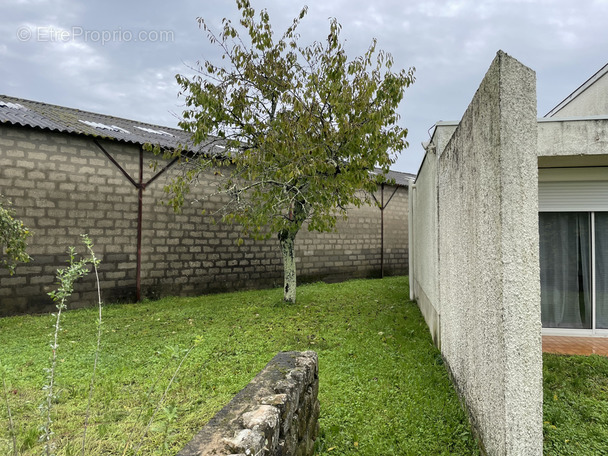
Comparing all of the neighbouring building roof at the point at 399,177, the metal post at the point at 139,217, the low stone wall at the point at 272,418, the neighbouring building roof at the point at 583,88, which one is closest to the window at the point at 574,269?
the neighbouring building roof at the point at 583,88

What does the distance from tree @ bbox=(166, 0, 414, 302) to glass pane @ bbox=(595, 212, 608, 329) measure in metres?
3.79

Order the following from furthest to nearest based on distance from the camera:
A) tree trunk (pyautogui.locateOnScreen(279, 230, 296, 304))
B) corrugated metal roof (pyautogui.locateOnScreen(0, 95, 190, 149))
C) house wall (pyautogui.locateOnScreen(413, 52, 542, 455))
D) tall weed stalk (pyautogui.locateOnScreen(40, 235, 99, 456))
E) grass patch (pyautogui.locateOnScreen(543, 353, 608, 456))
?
1. tree trunk (pyautogui.locateOnScreen(279, 230, 296, 304))
2. corrugated metal roof (pyautogui.locateOnScreen(0, 95, 190, 149))
3. grass patch (pyautogui.locateOnScreen(543, 353, 608, 456))
4. house wall (pyautogui.locateOnScreen(413, 52, 542, 455))
5. tall weed stalk (pyautogui.locateOnScreen(40, 235, 99, 456))

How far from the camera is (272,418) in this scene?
1985 mm

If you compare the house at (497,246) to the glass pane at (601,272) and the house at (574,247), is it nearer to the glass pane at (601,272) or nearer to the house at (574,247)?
the house at (574,247)

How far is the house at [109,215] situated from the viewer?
7.77 meters

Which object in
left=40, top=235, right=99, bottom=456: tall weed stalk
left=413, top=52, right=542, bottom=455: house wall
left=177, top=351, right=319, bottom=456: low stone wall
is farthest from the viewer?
left=413, top=52, right=542, bottom=455: house wall

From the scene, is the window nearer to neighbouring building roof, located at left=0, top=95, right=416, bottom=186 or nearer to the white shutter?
the white shutter

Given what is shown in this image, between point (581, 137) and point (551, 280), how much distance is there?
8.78 feet

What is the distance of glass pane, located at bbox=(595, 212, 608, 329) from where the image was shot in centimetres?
618

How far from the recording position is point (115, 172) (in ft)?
29.3

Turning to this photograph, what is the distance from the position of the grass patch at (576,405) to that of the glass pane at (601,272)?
5.59ft

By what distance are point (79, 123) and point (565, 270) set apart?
10.9m

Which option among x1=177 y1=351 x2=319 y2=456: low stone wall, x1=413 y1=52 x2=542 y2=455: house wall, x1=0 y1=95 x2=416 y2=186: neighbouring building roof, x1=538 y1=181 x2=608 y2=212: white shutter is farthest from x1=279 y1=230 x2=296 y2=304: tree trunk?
x1=413 y1=52 x2=542 y2=455: house wall

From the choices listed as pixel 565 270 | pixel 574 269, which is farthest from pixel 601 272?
pixel 565 270
